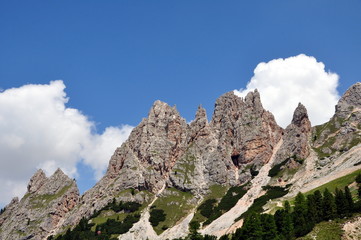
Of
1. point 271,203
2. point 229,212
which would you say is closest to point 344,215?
point 271,203

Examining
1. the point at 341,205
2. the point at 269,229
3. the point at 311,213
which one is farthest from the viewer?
the point at 311,213

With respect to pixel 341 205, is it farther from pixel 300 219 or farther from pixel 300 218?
pixel 300 219

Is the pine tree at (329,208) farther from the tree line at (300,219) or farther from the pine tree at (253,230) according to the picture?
the pine tree at (253,230)

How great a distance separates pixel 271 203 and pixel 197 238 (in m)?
49.6

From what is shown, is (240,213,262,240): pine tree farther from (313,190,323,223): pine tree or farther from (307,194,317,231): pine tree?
(313,190,323,223): pine tree

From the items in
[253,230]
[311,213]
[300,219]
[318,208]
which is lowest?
[300,219]

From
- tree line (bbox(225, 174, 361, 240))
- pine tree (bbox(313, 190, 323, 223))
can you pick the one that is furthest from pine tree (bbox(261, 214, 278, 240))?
pine tree (bbox(313, 190, 323, 223))

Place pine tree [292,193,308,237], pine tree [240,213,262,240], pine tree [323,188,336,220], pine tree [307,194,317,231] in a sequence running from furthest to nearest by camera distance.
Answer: pine tree [240,213,262,240] < pine tree [323,188,336,220] < pine tree [307,194,317,231] < pine tree [292,193,308,237]

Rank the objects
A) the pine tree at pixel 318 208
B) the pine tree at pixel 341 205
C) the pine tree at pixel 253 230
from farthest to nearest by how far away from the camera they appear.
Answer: the pine tree at pixel 253 230 < the pine tree at pixel 318 208 < the pine tree at pixel 341 205

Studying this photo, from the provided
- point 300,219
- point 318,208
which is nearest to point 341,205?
point 318,208

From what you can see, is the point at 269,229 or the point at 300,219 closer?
the point at 300,219

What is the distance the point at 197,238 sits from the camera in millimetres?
118000

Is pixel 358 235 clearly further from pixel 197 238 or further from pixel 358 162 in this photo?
pixel 358 162

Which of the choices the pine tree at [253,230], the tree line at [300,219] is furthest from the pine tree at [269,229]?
the pine tree at [253,230]
